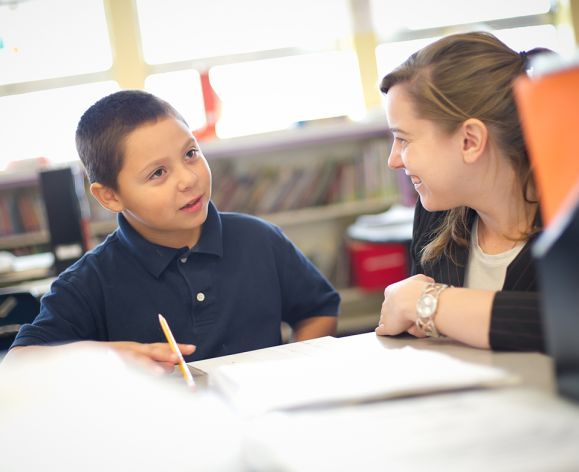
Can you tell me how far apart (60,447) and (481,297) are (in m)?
0.55

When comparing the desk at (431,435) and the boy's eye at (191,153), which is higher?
the boy's eye at (191,153)

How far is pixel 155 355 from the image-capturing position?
94 centimetres

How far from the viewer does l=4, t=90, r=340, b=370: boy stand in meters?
1.34

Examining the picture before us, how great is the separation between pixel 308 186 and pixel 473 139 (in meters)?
3.22

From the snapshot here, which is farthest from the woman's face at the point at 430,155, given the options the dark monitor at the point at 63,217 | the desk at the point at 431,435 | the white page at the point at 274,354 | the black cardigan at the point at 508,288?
the dark monitor at the point at 63,217

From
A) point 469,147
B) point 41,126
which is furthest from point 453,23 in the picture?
point 469,147

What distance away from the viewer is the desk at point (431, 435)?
42cm

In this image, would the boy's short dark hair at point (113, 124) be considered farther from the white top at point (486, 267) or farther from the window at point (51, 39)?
the window at point (51, 39)

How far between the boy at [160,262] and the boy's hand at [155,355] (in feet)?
1.05

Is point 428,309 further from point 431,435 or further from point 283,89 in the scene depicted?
point 283,89

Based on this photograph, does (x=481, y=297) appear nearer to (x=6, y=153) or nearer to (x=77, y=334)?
(x=77, y=334)

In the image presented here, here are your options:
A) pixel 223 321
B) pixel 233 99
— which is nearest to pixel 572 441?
pixel 223 321

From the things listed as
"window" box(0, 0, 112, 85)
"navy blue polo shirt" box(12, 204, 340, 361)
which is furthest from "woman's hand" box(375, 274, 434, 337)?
"window" box(0, 0, 112, 85)

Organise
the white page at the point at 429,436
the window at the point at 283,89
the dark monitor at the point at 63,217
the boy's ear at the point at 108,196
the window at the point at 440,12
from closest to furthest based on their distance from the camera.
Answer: the white page at the point at 429,436, the boy's ear at the point at 108,196, the dark monitor at the point at 63,217, the window at the point at 283,89, the window at the point at 440,12
